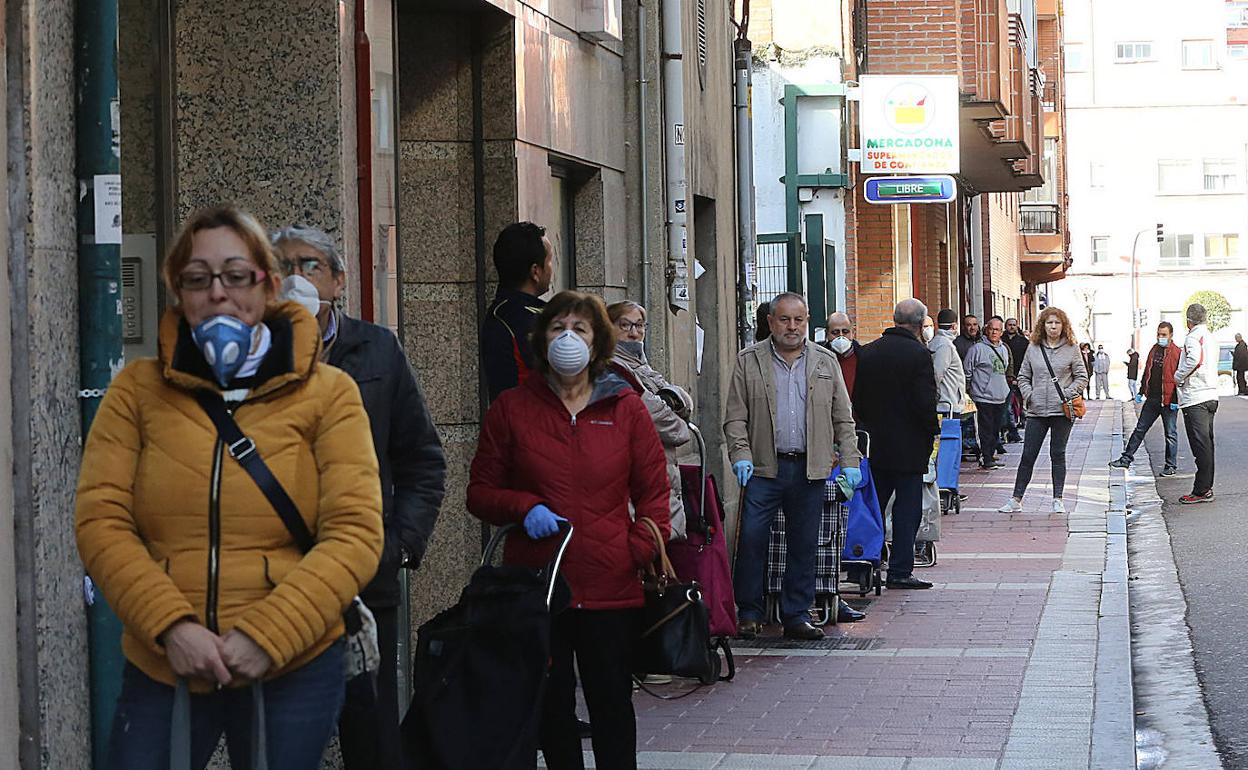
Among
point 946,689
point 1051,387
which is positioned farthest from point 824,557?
point 1051,387

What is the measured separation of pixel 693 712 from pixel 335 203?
290 centimetres

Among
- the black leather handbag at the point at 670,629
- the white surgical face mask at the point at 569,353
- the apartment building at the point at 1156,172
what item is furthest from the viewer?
the apartment building at the point at 1156,172

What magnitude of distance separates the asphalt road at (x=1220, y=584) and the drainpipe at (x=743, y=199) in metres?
3.63

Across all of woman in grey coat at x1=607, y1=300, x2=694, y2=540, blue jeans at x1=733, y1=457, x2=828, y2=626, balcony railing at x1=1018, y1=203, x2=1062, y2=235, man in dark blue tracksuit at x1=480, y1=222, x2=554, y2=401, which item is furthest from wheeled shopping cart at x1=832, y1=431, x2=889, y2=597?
balcony railing at x1=1018, y1=203, x2=1062, y2=235

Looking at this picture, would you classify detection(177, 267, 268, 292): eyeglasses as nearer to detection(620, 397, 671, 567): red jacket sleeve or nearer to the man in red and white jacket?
detection(620, 397, 671, 567): red jacket sleeve

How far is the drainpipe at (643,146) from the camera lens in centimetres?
1100

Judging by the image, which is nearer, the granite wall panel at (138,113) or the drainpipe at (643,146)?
the granite wall panel at (138,113)

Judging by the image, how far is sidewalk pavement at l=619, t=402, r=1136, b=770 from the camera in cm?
732

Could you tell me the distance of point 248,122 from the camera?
6.69 meters

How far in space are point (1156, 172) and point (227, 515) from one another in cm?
9236

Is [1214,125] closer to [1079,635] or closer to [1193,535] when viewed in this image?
[1193,535]

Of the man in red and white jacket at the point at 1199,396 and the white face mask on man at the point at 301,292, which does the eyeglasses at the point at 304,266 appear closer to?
the white face mask on man at the point at 301,292

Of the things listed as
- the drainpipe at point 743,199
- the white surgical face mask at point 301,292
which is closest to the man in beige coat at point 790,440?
the drainpipe at point 743,199

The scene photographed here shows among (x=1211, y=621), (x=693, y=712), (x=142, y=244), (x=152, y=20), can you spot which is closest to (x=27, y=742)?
(x=142, y=244)
